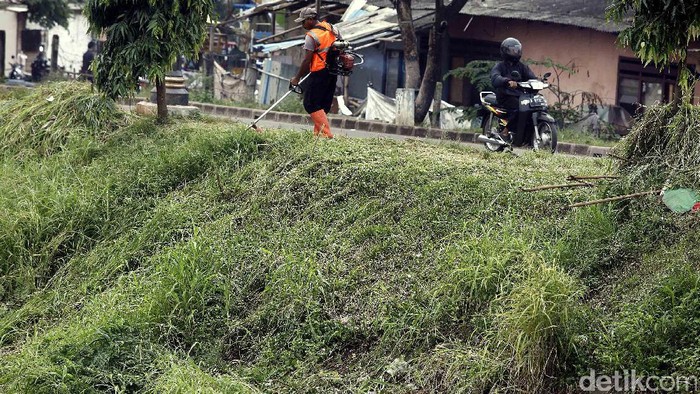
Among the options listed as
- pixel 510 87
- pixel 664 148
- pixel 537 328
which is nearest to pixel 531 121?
pixel 510 87

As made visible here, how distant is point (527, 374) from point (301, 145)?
14.8 ft

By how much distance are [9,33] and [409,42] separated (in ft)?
69.1

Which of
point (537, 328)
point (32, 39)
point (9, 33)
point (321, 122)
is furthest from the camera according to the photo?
point (32, 39)

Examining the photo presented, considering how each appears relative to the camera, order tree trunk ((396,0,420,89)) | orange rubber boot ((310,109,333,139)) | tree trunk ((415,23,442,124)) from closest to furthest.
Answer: orange rubber boot ((310,109,333,139))
tree trunk ((415,23,442,124))
tree trunk ((396,0,420,89))

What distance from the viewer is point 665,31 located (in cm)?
725

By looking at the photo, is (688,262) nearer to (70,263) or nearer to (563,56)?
(70,263)

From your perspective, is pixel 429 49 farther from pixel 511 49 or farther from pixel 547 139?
pixel 547 139

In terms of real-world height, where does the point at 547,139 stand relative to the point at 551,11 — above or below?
below

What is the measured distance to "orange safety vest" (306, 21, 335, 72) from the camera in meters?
11.1

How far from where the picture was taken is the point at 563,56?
22.0 metres

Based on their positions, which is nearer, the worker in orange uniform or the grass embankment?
the grass embankment

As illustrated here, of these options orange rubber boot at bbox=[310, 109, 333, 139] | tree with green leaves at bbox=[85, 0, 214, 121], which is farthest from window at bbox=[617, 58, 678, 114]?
tree with green leaves at bbox=[85, 0, 214, 121]

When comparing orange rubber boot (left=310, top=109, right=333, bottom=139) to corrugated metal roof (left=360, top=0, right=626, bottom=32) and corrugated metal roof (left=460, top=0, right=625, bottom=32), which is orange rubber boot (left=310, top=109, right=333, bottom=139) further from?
corrugated metal roof (left=460, top=0, right=625, bottom=32)

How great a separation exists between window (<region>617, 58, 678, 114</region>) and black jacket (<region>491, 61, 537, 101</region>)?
9.01 meters
